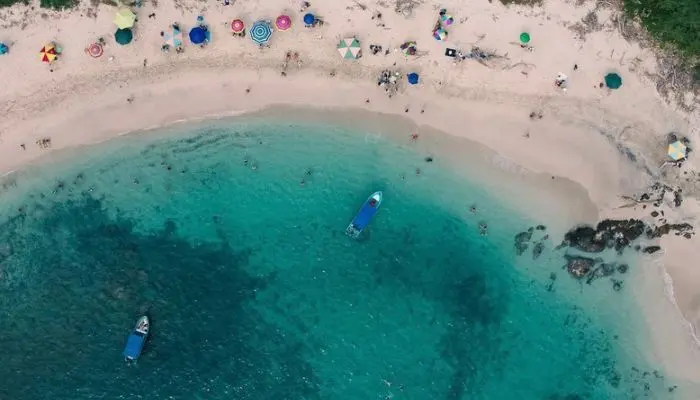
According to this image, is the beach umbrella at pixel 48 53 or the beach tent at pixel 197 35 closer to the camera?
the beach tent at pixel 197 35

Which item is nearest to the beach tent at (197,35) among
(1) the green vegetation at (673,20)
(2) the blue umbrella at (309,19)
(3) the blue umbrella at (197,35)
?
(3) the blue umbrella at (197,35)

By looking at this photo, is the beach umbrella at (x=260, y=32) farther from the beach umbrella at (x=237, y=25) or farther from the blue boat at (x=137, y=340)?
the blue boat at (x=137, y=340)

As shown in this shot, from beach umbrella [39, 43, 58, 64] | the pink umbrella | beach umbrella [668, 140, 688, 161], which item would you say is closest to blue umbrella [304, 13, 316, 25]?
the pink umbrella

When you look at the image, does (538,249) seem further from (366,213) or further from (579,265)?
(366,213)

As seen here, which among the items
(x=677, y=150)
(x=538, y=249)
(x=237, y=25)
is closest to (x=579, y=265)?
(x=538, y=249)

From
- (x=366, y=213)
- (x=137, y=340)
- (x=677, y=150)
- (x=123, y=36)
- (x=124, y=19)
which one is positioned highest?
(x=677, y=150)

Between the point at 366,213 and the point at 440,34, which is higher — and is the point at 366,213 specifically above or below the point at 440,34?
below

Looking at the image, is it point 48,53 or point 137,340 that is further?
point 137,340
